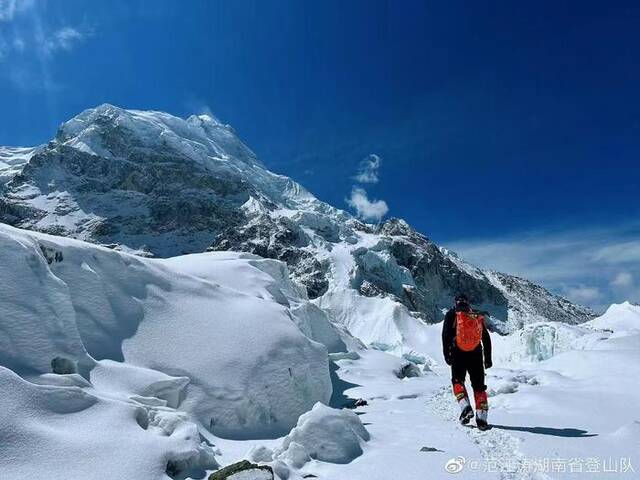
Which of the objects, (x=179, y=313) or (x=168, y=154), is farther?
(x=168, y=154)

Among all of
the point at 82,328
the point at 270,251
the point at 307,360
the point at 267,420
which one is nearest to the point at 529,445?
the point at 267,420

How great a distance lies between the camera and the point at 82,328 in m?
11.2

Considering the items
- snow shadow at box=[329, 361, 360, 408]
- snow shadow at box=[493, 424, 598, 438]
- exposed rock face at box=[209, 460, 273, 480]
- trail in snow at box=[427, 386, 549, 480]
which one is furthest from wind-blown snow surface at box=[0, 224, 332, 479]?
snow shadow at box=[493, 424, 598, 438]

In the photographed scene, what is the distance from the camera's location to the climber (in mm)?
8766

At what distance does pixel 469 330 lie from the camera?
8.77 metres

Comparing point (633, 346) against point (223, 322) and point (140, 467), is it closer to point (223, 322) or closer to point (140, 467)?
point (223, 322)

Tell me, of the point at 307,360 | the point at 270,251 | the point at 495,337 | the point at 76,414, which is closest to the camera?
the point at 76,414

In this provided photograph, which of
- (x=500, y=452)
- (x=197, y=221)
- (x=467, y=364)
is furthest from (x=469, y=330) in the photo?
(x=197, y=221)

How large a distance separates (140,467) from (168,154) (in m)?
168

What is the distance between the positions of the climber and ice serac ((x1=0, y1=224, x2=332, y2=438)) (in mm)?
4872

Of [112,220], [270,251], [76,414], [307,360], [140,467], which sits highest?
[112,220]

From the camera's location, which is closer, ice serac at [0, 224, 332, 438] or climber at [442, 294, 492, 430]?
climber at [442, 294, 492, 430]

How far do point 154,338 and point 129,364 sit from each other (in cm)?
129

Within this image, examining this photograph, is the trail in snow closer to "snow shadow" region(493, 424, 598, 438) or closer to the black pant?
"snow shadow" region(493, 424, 598, 438)
